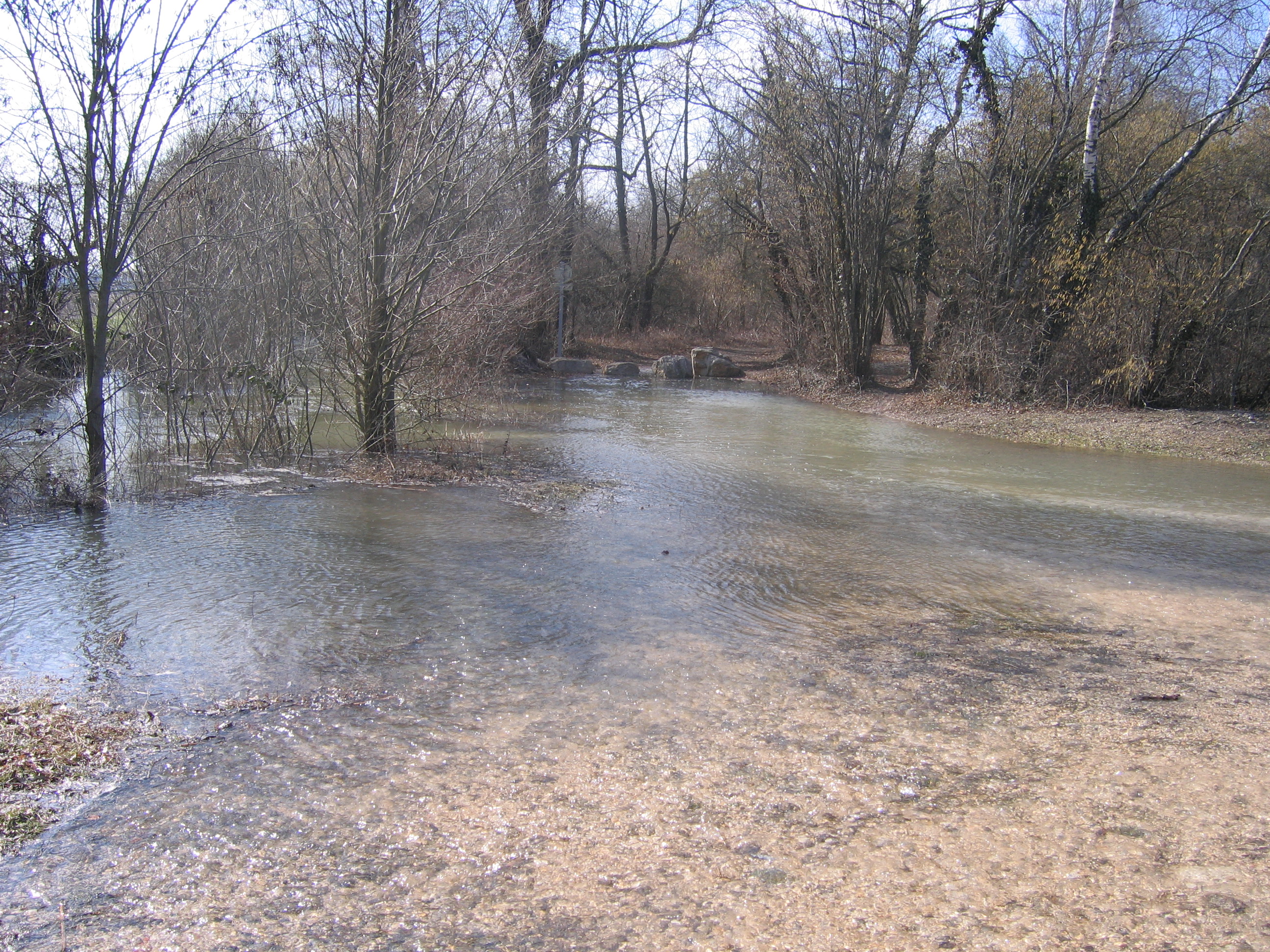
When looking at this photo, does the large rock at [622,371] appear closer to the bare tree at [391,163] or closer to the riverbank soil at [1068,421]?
the riverbank soil at [1068,421]

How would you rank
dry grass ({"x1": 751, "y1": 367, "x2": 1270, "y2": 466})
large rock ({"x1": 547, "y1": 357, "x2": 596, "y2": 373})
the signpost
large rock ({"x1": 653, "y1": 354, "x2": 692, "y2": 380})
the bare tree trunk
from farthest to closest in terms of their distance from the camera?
large rock ({"x1": 653, "y1": 354, "x2": 692, "y2": 380}) < large rock ({"x1": 547, "y1": 357, "x2": 596, "y2": 373}) < the signpost < the bare tree trunk < dry grass ({"x1": 751, "y1": 367, "x2": 1270, "y2": 466})

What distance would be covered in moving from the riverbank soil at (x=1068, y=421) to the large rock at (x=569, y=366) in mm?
5653

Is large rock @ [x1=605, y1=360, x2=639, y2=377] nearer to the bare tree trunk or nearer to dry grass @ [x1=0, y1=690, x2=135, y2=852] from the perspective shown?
the bare tree trunk

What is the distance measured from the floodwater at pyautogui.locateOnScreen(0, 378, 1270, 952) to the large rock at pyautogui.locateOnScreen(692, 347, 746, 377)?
56.7ft

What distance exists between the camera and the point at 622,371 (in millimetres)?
24953

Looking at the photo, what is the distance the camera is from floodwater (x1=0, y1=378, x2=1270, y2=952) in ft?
8.99

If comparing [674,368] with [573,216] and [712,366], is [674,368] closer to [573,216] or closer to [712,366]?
[712,366]

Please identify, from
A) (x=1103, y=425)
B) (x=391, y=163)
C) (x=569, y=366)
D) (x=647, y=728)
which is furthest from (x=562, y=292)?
(x=647, y=728)

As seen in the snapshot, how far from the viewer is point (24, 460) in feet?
28.1

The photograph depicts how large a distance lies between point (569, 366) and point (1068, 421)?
13753 millimetres

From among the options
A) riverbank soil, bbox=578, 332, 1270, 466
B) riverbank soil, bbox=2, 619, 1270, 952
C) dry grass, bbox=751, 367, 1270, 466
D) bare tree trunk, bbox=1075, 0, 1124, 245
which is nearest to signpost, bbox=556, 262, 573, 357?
riverbank soil, bbox=578, 332, 1270, 466

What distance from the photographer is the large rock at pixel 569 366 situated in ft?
80.9

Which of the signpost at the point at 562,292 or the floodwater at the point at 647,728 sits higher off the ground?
the signpost at the point at 562,292

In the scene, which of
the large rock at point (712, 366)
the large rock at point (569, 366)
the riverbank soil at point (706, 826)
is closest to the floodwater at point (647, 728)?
the riverbank soil at point (706, 826)
